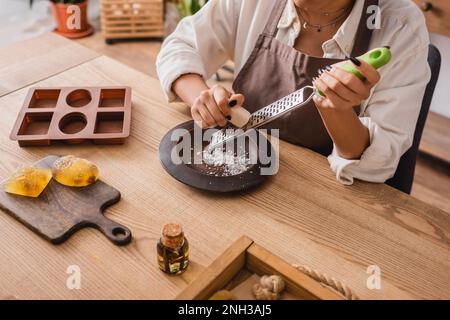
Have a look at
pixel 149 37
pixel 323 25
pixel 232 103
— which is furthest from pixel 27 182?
pixel 149 37

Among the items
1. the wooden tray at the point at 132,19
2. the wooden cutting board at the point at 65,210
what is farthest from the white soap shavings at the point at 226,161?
the wooden tray at the point at 132,19

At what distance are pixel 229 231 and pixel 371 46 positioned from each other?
25.1 inches

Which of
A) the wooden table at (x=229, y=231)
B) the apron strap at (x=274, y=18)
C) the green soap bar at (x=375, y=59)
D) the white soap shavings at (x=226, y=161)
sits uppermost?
the green soap bar at (x=375, y=59)

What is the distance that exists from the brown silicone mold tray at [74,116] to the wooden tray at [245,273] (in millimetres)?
476

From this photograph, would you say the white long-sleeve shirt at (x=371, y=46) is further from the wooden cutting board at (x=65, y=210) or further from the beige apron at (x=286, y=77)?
the wooden cutting board at (x=65, y=210)

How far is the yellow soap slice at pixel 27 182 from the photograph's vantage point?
92 cm

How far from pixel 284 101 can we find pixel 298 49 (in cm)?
29

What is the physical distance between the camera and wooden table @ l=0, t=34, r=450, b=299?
0.81 metres

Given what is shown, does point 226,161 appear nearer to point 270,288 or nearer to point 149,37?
point 270,288

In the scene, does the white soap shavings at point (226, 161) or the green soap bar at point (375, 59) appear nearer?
the green soap bar at point (375, 59)

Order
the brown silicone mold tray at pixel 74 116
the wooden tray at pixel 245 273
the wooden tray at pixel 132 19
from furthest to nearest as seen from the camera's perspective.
A: 1. the wooden tray at pixel 132 19
2. the brown silicone mold tray at pixel 74 116
3. the wooden tray at pixel 245 273

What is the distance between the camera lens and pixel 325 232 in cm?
92

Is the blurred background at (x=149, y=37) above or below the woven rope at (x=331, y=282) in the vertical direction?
below

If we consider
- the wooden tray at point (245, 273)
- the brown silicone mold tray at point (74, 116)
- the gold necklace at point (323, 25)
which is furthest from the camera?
the gold necklace at point (323, 25)
